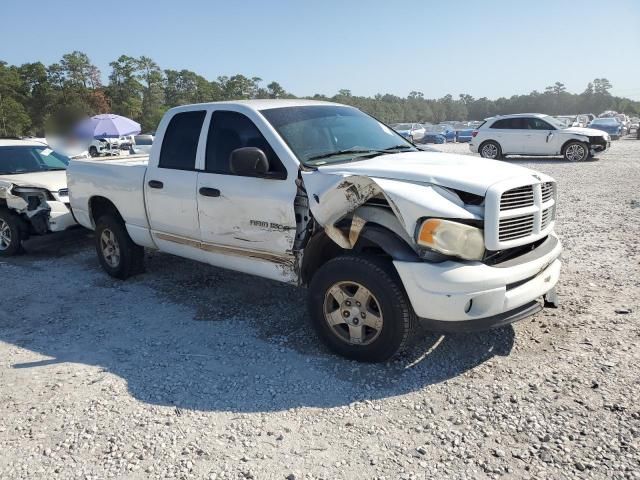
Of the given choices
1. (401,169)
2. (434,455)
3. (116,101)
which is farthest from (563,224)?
(116,101)

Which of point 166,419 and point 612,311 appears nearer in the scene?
point 166,419

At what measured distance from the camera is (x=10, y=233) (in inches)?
304

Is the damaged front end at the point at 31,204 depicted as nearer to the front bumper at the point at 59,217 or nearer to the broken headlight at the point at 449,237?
the front bumper at the point at 59,217

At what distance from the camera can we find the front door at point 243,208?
4.29 meters

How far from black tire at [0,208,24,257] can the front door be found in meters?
4.23

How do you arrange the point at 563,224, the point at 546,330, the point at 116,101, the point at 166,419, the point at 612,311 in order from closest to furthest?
1. the point at 166,419
2. the point at 546,330
3. the point at 612,311
4. the point at 563,224
5. the point at 116,101

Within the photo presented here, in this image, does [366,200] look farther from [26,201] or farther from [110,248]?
[26,201]

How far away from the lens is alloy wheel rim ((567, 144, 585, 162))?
1819 centimetres

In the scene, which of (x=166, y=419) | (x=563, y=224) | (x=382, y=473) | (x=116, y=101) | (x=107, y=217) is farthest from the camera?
(x=116, y=101)

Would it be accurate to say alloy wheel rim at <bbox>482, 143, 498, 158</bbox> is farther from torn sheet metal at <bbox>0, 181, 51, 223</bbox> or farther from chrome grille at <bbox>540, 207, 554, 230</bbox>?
chrome grille at <bbox>540, 207, 554, 230</bbox>

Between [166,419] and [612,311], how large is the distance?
382cm

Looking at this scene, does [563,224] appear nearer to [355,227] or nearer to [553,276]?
[553,276]

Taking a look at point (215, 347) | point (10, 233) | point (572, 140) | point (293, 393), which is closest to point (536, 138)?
point (572, 140)

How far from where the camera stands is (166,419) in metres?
3.31
